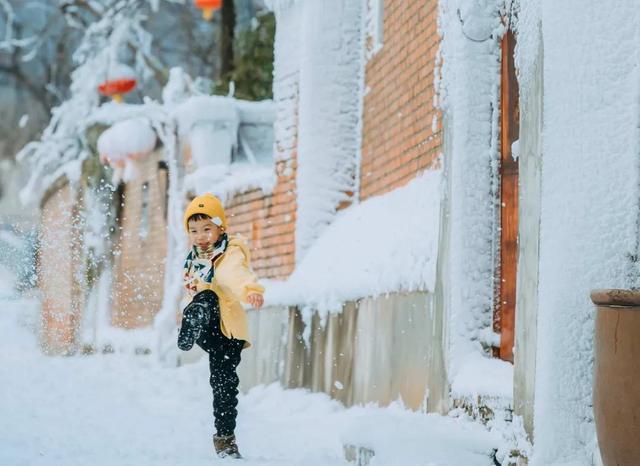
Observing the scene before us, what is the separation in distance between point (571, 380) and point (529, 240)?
0.76 m

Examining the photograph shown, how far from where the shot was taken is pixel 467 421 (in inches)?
248

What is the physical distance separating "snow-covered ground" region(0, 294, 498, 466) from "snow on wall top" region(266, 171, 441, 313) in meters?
0.80

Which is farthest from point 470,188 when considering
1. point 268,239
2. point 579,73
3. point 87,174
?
point 87,174

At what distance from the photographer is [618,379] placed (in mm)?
4406

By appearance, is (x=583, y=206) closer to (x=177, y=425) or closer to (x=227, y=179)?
(x=177, y=425)

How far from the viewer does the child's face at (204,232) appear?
6742mm

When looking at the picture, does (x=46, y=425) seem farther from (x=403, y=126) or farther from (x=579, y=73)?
(x=579, y=73)

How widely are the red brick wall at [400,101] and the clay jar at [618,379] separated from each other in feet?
12.8

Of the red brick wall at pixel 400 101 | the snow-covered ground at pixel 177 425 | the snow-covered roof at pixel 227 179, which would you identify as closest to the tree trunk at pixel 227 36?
the snow-covered roof at pixel 227 179

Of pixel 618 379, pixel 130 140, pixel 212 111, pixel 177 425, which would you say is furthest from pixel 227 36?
pixel 618 379

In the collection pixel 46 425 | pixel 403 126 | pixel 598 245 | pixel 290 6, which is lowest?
pixel 46 425

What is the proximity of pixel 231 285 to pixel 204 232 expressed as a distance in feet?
1.21

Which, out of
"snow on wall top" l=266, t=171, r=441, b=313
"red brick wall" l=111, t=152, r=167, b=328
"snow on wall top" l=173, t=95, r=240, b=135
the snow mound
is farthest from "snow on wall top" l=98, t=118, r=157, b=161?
the snow mound

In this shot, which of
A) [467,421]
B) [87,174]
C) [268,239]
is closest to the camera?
[467,421]
